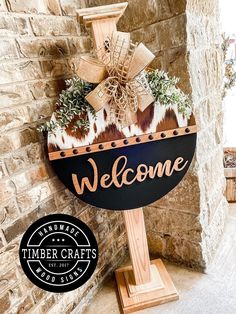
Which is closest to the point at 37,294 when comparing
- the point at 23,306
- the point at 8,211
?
the point at 23,306

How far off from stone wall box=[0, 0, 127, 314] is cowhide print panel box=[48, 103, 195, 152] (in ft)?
0.49

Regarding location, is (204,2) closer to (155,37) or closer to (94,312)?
(155,37)

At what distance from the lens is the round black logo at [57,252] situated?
1.12m

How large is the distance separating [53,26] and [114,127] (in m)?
0.56

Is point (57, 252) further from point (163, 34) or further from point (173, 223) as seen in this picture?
point (163, 34)

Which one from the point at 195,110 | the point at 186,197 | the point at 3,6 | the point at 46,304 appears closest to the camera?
the point at 3,6

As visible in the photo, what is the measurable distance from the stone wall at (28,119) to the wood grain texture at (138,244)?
1.01ft

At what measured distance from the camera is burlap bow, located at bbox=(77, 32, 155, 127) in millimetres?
998

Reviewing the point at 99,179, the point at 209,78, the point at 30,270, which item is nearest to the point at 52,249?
the point at 30,270

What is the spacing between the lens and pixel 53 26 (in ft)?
3.95

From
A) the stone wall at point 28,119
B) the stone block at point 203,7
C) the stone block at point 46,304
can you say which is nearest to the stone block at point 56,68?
the stone wall at point 28,119

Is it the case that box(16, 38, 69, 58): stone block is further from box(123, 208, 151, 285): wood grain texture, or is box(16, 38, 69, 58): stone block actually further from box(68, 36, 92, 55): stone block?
box(123, 208, 151, 285): wood grain texture

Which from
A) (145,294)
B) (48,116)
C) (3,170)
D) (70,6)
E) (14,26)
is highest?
(70,6)

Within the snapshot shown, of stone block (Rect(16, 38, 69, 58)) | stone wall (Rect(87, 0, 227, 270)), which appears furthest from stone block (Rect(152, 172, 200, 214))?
stone block (Rect(16, 38, 69, 58))
